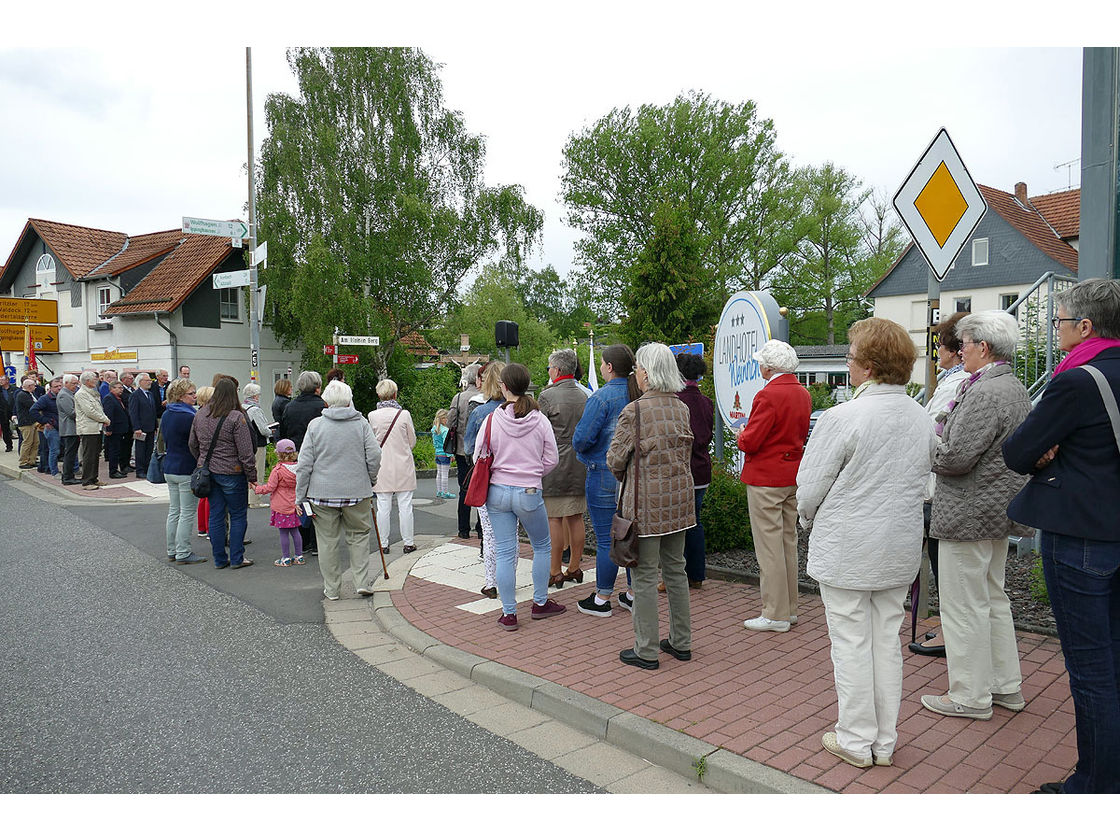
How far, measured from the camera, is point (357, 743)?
3.88 m

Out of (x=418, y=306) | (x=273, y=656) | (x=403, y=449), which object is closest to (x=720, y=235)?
(x=418, y=306)

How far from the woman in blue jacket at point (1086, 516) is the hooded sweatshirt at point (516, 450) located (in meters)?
3.17

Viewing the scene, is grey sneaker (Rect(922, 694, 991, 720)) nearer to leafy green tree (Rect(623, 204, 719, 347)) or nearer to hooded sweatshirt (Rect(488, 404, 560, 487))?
hooded sweatshirt (Rect(488, 404, 560, 487))

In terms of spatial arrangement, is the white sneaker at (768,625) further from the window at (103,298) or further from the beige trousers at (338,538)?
the window at (103,298)

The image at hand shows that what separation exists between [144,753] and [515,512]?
8.65ft

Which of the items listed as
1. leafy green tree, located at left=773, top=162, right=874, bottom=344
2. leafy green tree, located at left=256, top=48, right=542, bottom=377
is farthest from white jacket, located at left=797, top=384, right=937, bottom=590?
leafy green tree, located at left=773, top=162, right=874, bottom=344

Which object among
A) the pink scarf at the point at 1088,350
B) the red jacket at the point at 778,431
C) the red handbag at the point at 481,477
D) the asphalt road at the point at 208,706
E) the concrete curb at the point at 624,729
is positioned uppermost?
the pink scarf at the point at 1088,350

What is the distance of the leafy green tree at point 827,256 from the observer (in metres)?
43.4

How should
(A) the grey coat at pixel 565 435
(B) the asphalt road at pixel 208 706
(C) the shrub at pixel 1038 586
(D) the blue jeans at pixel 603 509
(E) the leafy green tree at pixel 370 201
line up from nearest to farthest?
1. (B) the asphalt road at pixel 208 706
2. (C) the shrub at pixel 1038 586
3. (D) the blue jeans at pixel 603 509
4. (A) the grey coat at pixel 565 435
5. (E) the leafy green tree at pixel 370 201

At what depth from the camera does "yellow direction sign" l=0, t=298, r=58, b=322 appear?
28953 mm

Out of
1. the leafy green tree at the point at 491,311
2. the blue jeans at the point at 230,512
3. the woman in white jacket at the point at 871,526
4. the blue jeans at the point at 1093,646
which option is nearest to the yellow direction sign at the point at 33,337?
the leafy green tree at the point at 491,311

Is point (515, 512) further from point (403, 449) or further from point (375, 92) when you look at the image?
point (375, 92)

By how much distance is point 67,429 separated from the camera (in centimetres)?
1373

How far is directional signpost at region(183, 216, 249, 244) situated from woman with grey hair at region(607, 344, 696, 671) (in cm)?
1136
